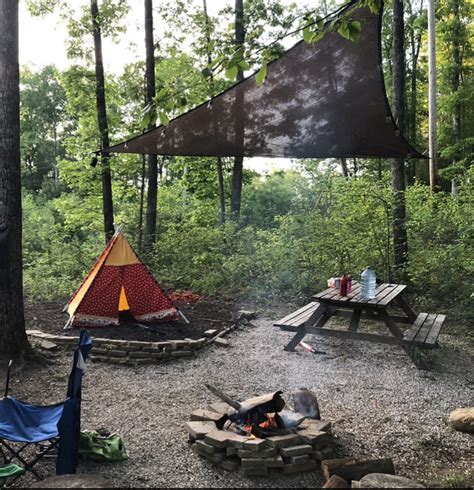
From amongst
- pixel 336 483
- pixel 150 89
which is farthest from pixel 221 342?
pixel 150 89

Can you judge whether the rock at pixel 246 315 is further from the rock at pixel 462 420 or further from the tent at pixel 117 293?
the rock at pixel 462 420

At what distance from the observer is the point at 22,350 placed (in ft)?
14.7

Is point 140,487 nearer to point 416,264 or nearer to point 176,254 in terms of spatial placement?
point 416,264

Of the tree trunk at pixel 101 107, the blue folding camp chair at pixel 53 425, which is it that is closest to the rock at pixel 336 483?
the blue folding camp chair at pixel 53 425

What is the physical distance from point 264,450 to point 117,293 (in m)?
3.51

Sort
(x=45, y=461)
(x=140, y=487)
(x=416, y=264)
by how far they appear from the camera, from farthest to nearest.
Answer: (x=416, y=264) → (x=45, y=461) → (x=140, y=487)

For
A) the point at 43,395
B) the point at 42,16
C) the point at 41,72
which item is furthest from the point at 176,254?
the point at 41,72

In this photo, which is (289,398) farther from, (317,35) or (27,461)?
(317,35)

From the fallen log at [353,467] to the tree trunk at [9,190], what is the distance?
309cm

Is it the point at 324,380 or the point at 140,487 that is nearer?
the point at 140,487

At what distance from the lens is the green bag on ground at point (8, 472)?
2.53 meters

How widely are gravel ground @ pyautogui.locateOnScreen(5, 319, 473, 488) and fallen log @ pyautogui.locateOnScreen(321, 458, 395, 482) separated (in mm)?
109

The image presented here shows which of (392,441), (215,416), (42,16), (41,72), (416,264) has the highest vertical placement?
(41,72)

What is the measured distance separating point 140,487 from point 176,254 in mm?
6850
